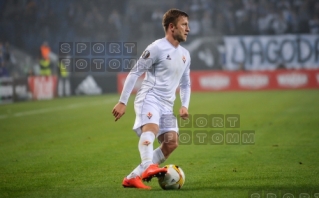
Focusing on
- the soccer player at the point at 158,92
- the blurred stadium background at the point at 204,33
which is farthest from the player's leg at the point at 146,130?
the blurred stadium background at the point at 204,33

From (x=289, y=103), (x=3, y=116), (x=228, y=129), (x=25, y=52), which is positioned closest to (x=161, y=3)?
(x=25, y=52)

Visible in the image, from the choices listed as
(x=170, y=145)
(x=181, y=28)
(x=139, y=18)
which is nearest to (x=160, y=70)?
(x=181, y=28)

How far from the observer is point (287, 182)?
7254 mm

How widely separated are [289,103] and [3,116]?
969cm

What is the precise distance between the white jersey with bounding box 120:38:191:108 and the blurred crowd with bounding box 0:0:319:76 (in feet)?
93.5

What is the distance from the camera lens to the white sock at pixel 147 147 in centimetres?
669

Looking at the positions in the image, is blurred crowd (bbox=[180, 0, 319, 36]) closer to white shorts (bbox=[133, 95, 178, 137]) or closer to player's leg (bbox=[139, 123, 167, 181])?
white shorts (bbox=[133, 95, 178, 137])

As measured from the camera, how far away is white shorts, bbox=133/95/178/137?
268 inches

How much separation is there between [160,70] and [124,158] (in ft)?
10.4

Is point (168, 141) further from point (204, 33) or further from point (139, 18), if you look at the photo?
point (139, 18)

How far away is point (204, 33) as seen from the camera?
35.6 m

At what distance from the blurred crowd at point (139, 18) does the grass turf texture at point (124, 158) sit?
17.6m

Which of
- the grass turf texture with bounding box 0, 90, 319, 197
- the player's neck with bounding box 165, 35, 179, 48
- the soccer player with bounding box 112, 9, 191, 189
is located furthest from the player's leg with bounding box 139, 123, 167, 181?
the player's neck with bounding box 165, 35, 179, 48

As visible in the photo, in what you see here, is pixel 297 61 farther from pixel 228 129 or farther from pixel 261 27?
pixel 228 129
